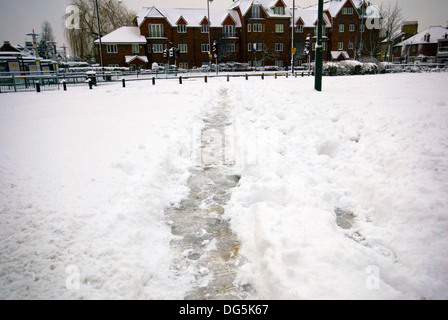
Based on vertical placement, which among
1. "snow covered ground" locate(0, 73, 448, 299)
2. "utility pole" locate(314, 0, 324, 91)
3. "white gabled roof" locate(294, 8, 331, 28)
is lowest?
"snow covered ground" locate(0, 73, 448, 299)

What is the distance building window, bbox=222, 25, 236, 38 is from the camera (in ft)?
179

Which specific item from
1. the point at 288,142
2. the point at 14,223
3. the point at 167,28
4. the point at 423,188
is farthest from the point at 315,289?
the point at 167,28

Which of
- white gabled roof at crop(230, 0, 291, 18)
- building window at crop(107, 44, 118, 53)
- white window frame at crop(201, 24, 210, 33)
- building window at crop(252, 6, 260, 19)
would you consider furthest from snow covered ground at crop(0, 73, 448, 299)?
white gabled roof at crop(230, 0, 291, 18)

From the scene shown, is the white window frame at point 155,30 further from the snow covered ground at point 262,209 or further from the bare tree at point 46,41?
the snow covered ground at point 262,209

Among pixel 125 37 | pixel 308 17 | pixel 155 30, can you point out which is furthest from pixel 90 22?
pixel 308 17

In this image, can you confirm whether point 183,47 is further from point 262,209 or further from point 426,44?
point 262,209

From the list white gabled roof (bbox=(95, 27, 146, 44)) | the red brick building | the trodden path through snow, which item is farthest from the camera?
the red brick building

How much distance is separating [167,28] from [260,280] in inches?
2222

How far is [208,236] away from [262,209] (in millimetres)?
809

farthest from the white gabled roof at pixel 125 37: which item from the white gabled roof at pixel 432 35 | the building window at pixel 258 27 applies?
the white gabled roof at pixel 432 35

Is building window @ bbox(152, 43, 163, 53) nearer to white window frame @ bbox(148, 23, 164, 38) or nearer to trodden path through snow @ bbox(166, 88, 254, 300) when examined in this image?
white window frame @ bbox(148, 23, 164, 38)

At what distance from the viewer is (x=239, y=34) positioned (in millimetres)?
55938

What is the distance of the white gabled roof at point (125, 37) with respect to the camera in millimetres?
49156

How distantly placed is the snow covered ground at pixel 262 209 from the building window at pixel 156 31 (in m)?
49.5
